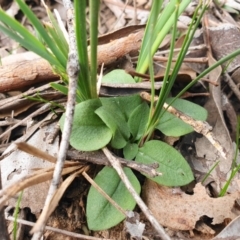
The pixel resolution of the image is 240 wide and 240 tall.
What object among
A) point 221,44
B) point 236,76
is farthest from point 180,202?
point 221,44

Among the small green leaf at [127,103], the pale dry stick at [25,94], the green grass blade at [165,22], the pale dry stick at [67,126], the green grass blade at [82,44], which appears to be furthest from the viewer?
the pale dry stick at [25,94]

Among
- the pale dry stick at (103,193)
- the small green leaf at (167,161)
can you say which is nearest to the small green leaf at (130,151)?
the small green leaf at (167,161)

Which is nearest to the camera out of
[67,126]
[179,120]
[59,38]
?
[67,126]

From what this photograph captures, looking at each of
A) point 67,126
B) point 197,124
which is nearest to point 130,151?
point 197,124

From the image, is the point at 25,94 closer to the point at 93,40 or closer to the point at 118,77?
the point at 118,77

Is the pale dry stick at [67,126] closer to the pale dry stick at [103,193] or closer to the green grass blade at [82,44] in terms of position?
the green grass blade at [82,44]

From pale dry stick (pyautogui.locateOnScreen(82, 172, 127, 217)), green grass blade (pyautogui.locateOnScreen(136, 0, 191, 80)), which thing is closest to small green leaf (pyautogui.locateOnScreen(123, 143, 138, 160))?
pale dry stick (pyautogui.locateOnScreen(82, 172, 127, 217))

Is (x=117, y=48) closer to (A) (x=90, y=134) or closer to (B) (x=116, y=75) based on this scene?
(B) (x=116, y=75)
